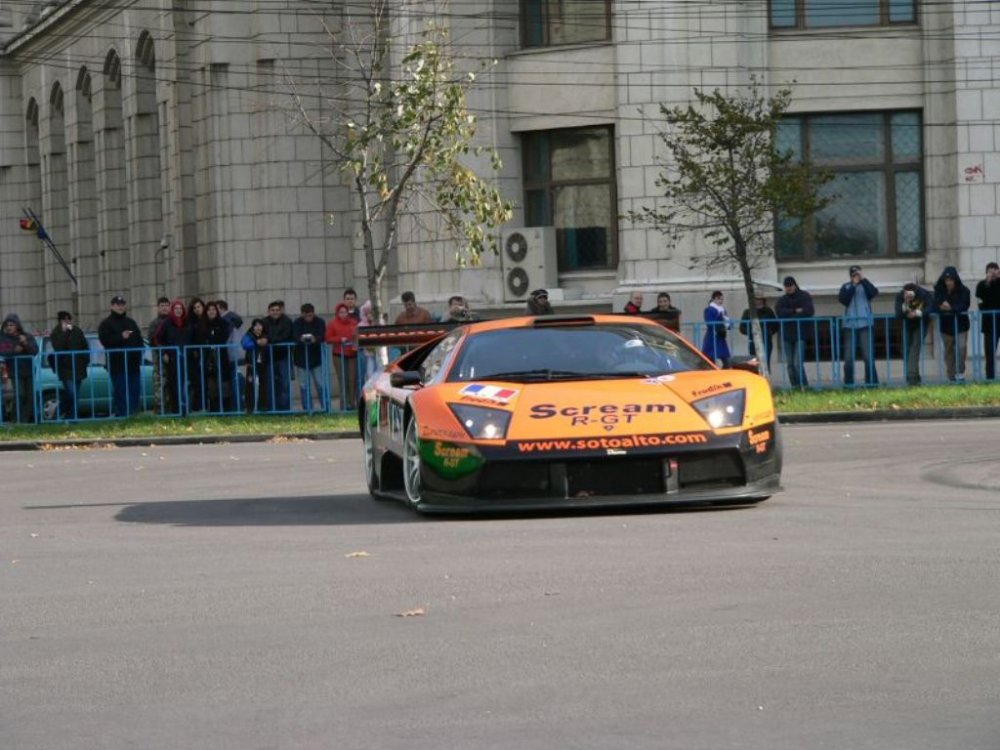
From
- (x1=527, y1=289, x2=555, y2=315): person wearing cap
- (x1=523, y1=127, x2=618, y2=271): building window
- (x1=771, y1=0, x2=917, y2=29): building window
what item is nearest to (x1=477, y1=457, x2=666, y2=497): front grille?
(x1=527, y1=289, x2=555, y2=315): person wearing cap

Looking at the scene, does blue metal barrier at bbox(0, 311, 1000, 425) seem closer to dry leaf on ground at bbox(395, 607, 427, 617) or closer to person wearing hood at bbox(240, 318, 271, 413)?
person wearing hood at bbox(240, 318, 271, 413)

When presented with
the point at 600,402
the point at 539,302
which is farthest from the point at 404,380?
the point at 539,302

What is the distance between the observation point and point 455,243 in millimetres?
36281

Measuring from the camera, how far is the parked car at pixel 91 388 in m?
29.9

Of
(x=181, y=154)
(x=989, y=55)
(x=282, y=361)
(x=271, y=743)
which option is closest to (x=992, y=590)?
(x=271, y=743)

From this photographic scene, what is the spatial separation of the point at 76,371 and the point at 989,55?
14140mm

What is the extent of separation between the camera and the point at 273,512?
48.4ft

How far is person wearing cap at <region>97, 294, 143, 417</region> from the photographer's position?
29844mm

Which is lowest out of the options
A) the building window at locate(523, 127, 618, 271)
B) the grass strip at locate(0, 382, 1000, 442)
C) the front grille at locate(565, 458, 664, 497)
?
the grass strip at locate(0, 382, 1000, 442)

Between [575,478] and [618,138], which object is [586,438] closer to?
[575,478]

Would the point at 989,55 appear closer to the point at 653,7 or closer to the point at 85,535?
the point at 653,7

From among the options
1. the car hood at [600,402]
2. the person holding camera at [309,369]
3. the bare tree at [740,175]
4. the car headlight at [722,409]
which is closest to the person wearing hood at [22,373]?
the person holding camera at [309,369]

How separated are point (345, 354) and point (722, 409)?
1639 cm

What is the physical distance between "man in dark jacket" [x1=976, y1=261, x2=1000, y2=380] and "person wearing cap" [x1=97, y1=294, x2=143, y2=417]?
35.3ft
